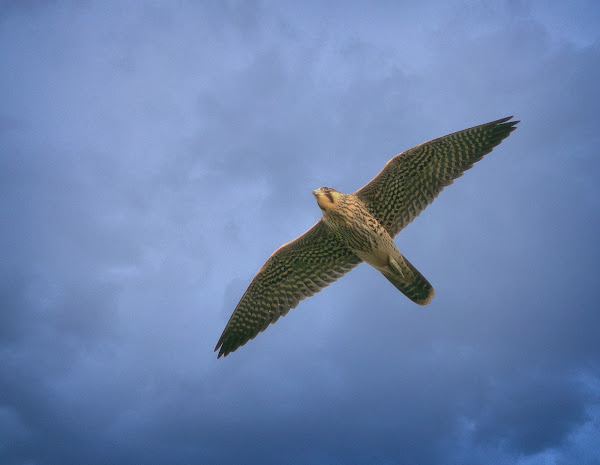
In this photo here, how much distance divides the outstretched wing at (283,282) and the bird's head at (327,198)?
1.32 meters

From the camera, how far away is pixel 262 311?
41.0ft

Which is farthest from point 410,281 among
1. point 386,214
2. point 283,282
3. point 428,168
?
point 283,282

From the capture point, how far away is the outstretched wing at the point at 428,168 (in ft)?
36.7

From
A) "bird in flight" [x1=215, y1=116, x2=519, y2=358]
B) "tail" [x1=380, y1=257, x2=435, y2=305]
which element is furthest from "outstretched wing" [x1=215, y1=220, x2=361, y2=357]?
"tail" [x1=380, y1=257, x2=435, y2=305]

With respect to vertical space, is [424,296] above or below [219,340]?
below

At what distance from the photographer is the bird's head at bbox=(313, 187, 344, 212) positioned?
10.8 metres

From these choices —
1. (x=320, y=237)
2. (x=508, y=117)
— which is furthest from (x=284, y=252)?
(x=508, y=117)

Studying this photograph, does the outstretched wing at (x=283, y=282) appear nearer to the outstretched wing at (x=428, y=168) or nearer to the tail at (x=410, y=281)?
the tail at (x=410, y=281)

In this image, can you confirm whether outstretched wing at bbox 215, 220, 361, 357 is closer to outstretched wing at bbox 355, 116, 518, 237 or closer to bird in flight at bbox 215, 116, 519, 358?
bird in flight at bbox 215, 116, 519, 358

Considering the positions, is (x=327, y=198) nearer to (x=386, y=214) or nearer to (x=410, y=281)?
(x=386, y=214)

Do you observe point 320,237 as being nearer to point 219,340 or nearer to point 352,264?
point 352,264

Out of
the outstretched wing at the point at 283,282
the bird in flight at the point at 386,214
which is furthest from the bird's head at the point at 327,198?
the outstretched wing at the point at 283,282

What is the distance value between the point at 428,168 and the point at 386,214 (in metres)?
1.11

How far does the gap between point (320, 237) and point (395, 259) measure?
1631 millimetres
